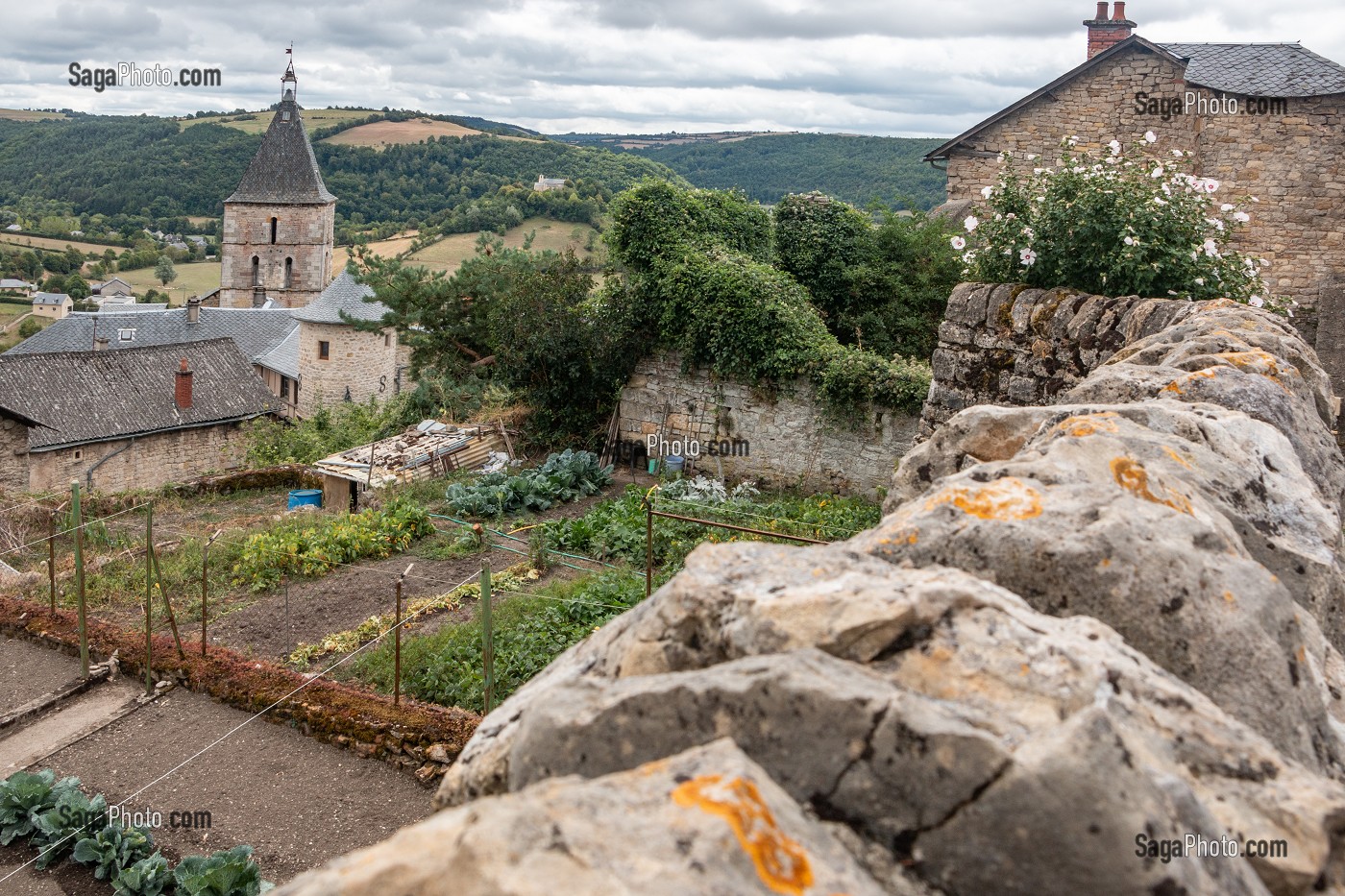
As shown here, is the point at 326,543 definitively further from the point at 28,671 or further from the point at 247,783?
the point at 247,783

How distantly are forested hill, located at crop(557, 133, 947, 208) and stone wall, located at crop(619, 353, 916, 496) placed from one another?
824 inches

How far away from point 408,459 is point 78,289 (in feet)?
245

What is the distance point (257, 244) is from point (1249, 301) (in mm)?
68195

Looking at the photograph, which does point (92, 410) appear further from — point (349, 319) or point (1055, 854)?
point (1055, 854)

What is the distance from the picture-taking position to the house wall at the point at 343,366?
124 ft

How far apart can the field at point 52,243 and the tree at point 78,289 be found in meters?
11.5

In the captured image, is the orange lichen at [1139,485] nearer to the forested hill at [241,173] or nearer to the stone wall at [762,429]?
the stone wall at [762,429]

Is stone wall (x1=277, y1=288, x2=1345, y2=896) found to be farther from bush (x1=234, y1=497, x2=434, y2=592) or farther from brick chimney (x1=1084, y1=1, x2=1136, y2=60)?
brick chimney (x1=1084, y1=1, x2=1136, y2=60)

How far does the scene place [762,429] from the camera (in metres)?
14.4

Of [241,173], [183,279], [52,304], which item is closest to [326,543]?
[52,304]

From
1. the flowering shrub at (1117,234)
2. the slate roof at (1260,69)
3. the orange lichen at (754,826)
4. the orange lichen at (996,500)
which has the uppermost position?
the slate roof at (1260,69)

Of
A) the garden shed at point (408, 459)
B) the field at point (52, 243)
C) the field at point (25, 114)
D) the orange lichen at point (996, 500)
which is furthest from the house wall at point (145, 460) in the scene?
the field at point (25, 114)

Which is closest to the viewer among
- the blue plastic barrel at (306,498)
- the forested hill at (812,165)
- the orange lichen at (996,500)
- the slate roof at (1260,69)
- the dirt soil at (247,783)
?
the orange lichen at (996,500)

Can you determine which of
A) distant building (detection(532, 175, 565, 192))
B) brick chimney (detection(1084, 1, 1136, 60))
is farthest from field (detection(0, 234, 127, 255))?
brick chimney (detection(1084, 1, 1136, 60))
